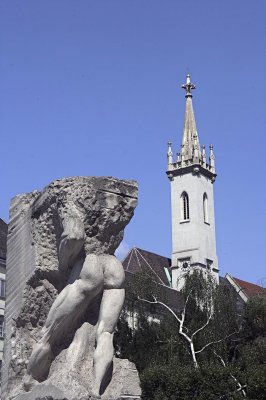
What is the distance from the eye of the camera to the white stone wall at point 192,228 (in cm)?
6719

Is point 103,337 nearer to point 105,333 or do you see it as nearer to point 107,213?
point 105,333

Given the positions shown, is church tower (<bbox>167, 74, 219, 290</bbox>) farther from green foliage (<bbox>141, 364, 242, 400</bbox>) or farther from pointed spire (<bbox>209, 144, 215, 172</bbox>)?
green foliage (<bbox>141, 364, 242, 400</bbox>)

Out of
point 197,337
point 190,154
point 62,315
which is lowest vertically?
point 62,315

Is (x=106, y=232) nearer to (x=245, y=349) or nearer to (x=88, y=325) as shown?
(x=88, y=325)

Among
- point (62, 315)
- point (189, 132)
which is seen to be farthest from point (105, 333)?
point (189, 132)

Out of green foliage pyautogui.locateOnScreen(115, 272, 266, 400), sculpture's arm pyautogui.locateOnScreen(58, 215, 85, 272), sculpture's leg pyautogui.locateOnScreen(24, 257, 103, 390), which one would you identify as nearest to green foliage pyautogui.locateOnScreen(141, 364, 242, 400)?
green foliage pyautogui.locateOnScreen(115, 272, 266, 400)

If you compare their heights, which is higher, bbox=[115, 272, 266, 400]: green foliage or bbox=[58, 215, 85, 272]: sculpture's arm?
bbox=[115, 272, 266, 400]: green foliage

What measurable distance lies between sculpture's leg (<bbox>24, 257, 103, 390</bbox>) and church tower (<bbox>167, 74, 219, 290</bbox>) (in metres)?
59.3

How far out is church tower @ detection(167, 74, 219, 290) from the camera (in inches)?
2645

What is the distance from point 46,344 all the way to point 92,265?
0.87 m

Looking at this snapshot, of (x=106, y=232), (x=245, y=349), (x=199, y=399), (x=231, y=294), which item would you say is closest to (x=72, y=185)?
(x=106, y=232)

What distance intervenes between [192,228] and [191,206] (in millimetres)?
2139

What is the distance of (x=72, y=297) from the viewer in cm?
671

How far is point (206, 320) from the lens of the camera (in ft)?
115
